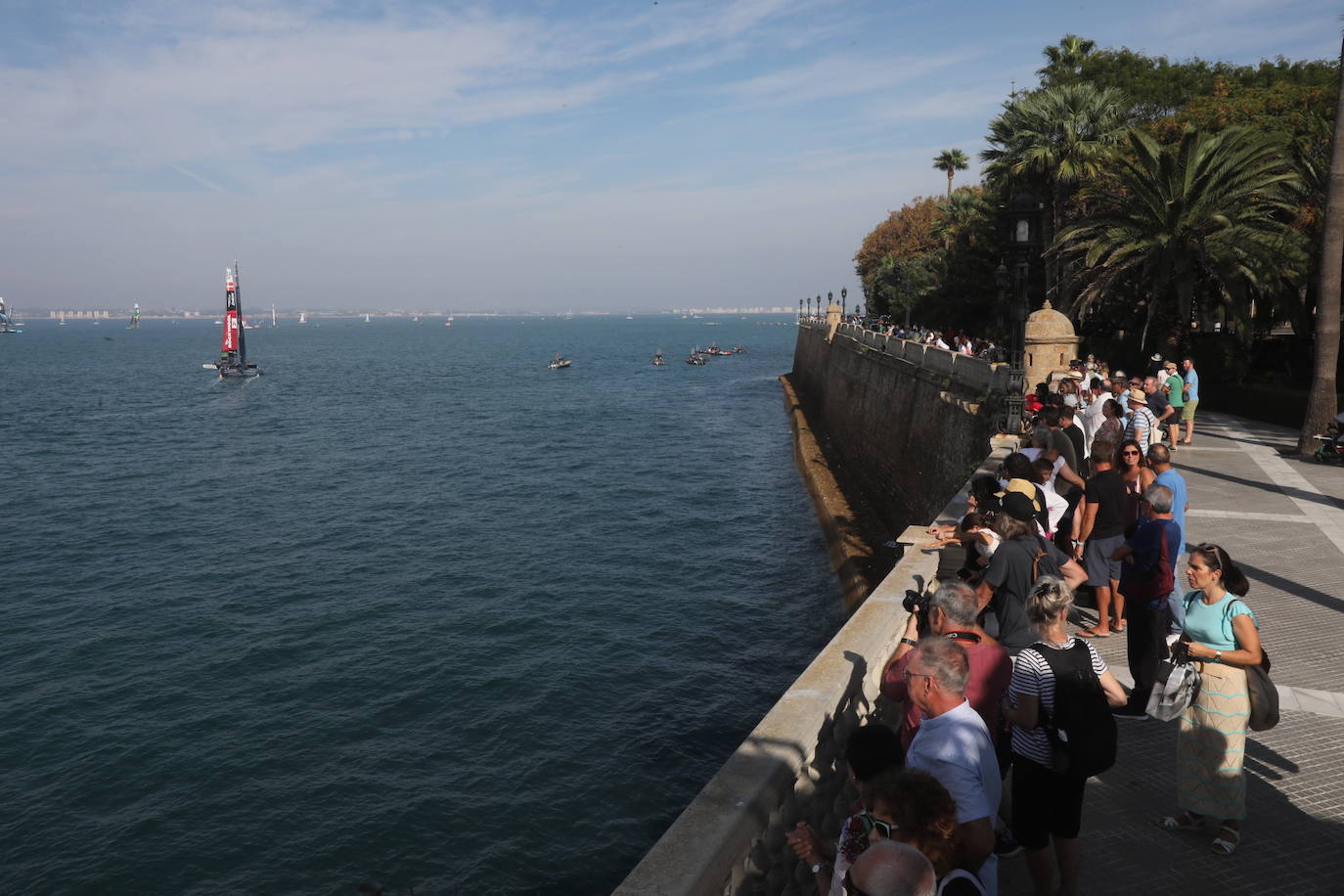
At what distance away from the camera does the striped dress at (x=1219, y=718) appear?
4.72 metres

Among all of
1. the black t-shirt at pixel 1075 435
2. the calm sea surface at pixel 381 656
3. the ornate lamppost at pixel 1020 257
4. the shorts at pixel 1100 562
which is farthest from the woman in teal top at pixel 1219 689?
the ornate lamppost at pixel 1020 257

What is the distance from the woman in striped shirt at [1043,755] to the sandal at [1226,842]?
3.56 feet

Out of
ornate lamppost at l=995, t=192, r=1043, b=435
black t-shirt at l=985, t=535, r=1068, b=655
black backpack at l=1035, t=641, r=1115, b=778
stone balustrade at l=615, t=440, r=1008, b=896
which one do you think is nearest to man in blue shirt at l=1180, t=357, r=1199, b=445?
ornate lamppost at l=995, t=192, r=1043, b=435

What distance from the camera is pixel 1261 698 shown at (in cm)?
473

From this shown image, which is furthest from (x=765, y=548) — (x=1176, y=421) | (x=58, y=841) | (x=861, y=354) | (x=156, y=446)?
(x=156, y=446)

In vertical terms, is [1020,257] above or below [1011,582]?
above

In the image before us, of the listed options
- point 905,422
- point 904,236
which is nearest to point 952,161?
point 904,236

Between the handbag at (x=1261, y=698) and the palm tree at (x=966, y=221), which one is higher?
the palm tree at (x=966, y=221)

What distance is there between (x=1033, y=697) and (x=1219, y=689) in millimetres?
1488

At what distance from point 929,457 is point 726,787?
20012 mm

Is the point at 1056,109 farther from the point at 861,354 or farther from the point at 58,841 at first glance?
the point at 58,841

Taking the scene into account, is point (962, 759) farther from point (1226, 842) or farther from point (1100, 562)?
point (1100, 562)

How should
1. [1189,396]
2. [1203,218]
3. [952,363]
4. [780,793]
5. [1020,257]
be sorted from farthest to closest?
[952,363]
[1203,218]
[1189,396]
[1020,257]
[780,793]

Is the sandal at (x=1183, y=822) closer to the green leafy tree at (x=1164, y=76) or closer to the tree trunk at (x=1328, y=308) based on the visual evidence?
the tree trunk at (x=1328, y=308)
